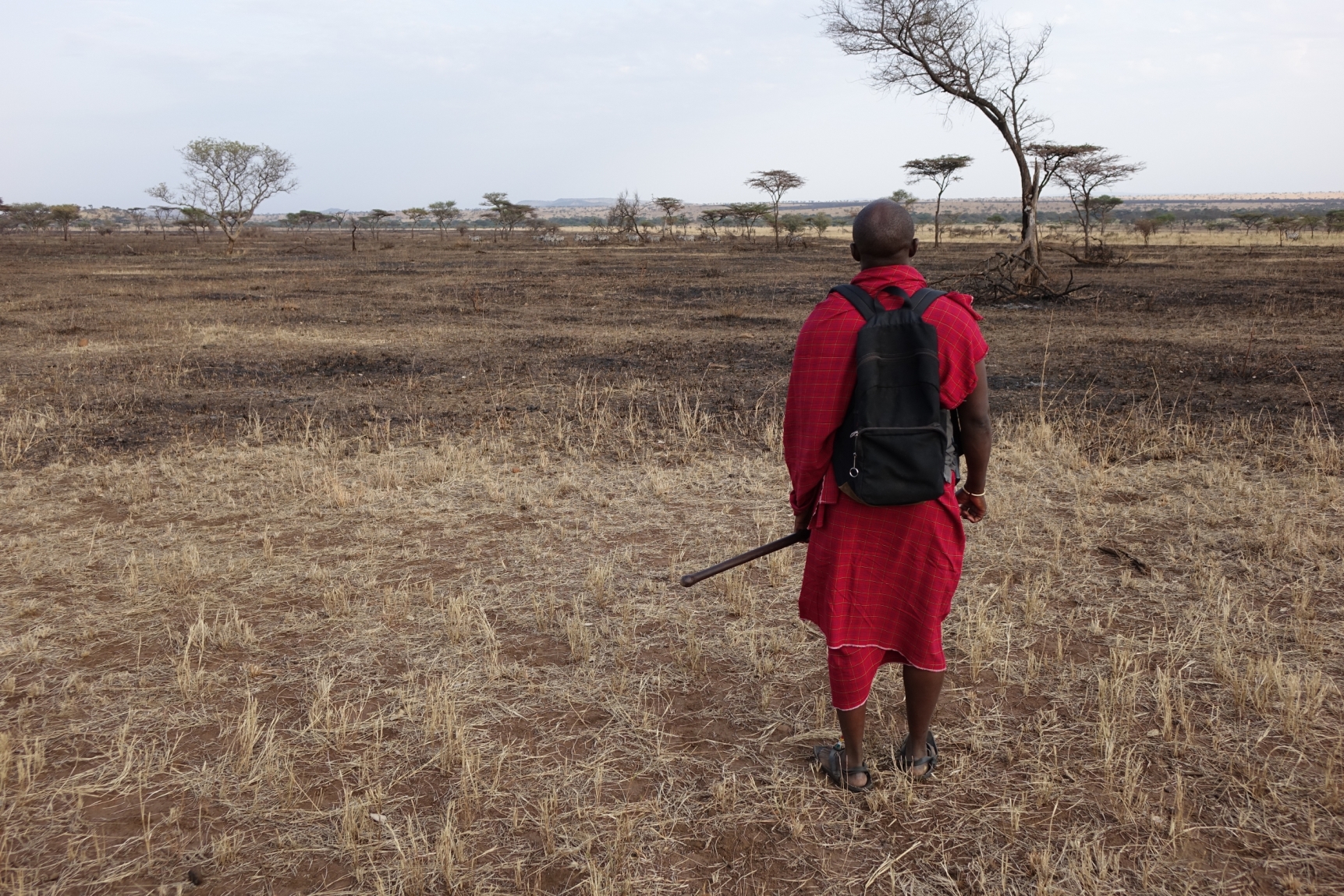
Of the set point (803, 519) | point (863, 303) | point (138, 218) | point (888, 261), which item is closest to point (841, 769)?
point (803, 519)

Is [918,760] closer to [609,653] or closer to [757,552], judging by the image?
[757,552]

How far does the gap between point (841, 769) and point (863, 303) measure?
4.90ft

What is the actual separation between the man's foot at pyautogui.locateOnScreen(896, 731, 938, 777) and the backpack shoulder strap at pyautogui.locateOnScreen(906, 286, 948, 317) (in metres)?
1.38

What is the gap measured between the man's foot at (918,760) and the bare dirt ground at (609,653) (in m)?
0.06

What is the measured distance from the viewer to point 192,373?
966 cm

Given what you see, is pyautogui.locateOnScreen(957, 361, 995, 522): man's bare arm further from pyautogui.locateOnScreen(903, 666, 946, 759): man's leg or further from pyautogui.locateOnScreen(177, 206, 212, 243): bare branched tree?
pyautogui.locateOnScreen(177, 206, 212, 243): bare branched tree

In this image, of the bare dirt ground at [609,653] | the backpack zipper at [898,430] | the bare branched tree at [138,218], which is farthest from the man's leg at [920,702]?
the bare branched tree at [138,218]

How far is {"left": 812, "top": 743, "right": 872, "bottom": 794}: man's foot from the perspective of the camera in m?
2.64

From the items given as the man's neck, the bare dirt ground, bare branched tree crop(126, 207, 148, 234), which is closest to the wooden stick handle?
the bare dirt ground

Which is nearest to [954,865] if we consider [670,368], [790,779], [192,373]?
[790,779]

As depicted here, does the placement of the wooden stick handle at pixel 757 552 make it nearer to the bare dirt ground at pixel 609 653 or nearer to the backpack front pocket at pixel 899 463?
the backpack front pocket at pixel 899 463

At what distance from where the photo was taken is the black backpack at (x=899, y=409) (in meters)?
2.17

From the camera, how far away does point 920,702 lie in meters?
2.57

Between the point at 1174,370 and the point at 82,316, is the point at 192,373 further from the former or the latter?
the point at 1174,370
